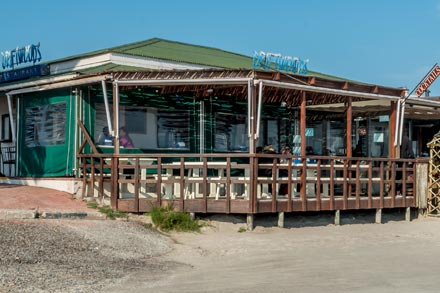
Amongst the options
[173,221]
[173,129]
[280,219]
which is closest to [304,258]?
[280,219]

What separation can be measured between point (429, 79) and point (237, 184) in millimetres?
7222

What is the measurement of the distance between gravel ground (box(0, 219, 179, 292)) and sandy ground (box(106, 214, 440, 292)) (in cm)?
38

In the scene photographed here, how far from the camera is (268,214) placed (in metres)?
15.5

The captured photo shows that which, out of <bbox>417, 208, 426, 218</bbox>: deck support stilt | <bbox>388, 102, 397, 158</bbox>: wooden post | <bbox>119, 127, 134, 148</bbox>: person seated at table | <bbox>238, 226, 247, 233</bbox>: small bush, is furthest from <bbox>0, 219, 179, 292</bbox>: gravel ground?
<bbox>417, 208, 426, 218</bbox>: deck support stilt

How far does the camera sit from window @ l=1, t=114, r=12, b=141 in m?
20.6

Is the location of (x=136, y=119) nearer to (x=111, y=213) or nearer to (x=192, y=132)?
(x=192, y=132)

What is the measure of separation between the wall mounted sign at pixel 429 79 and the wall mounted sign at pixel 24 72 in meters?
11.0

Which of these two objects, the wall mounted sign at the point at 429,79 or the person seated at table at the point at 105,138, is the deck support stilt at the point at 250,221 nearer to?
the person seated at table at the point at 105,138

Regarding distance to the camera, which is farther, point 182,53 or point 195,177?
point 182,53

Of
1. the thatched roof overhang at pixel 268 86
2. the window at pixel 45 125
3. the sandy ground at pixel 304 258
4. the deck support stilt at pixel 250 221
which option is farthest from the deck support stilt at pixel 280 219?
the window at pixel 45 125

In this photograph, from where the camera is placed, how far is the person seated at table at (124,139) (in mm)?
16969

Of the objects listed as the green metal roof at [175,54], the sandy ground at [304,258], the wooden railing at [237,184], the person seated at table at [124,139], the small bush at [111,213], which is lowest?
the sandy ground at [304,258]

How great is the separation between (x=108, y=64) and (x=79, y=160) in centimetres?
299

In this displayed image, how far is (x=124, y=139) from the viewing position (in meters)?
17.1
